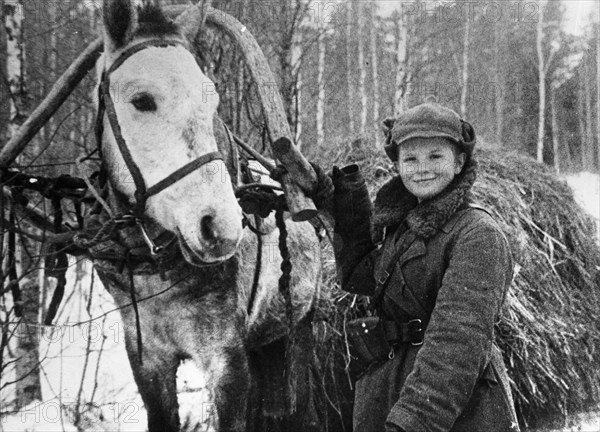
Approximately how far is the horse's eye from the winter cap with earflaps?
1.02 meters

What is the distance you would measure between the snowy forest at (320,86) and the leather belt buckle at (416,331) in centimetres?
120

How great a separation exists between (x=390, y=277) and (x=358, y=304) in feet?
7.55

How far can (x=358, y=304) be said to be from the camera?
4070mm

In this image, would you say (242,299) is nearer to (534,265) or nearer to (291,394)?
(291,394)

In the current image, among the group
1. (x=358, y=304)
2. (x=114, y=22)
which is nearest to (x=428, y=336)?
(x=114, y=22)

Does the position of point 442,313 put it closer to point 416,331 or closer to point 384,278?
point 416,331

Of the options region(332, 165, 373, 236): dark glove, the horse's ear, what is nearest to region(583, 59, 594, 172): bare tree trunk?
region(332, 165, 373, 236): dark glove

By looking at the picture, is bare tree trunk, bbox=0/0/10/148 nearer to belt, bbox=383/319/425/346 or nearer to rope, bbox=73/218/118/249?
rope, bbox=73/218/118/249

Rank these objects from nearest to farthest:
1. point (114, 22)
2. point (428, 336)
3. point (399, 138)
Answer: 1. point (428, 336)
2. point (399, 138)
3. point (114, 22)

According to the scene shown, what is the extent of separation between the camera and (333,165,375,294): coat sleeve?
7.17 ft

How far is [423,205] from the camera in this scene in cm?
182

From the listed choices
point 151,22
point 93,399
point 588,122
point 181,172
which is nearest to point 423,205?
point 181,172

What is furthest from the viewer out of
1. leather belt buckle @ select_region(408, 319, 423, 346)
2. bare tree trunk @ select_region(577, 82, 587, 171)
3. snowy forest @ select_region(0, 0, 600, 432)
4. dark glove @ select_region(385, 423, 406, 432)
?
bare tree trunk @ select_region(577, 82, 587, 171)

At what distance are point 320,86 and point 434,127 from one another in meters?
8.51
